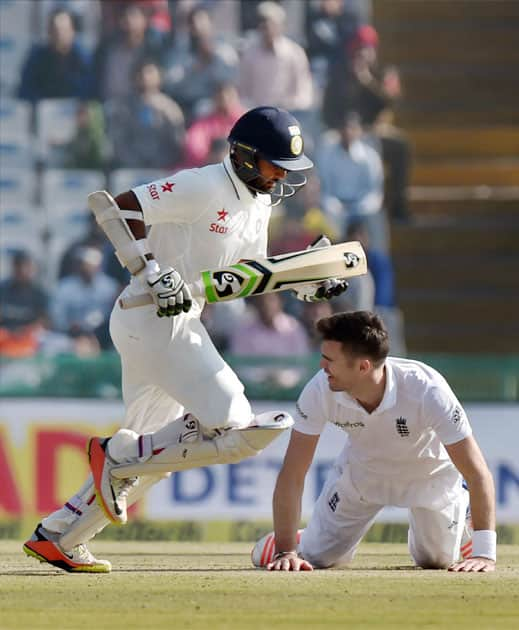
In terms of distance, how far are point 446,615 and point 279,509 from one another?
3.58 feet

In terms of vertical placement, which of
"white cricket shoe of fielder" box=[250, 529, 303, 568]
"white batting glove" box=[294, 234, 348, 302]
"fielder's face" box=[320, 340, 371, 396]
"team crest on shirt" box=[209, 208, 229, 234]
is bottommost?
"white cricket shoe of fielder" box=[250, 529, 303, 568]

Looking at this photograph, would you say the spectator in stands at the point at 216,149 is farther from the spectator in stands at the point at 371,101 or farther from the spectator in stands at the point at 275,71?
the spectator in stands at the point at 371,101

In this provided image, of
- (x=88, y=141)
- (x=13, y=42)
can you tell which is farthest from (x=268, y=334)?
(x=13, y=42)

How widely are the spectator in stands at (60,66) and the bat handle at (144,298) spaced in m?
6.91

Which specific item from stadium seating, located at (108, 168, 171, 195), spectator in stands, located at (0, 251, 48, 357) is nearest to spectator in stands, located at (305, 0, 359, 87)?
stadium seating, located at (108, 168, 171, 195)

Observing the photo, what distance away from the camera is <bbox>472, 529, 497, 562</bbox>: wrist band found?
495cm

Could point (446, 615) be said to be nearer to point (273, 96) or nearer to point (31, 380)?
point (31, 380)

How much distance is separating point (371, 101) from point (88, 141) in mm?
2398

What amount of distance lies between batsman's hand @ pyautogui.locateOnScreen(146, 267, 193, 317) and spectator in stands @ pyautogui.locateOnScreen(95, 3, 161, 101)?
6921mm

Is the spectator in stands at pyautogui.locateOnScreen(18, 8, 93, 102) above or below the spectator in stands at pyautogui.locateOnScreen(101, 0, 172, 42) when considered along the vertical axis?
below

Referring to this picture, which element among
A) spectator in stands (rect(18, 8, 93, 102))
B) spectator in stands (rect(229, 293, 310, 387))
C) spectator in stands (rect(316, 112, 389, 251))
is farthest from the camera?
spectator in stands (rect(18, 8, 93, 102))

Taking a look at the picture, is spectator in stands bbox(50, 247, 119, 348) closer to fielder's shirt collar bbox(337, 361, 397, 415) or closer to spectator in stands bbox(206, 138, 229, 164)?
spectator in stands bbox(206, 138, 229, 164)

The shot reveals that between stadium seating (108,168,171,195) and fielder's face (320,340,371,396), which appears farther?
stadium seating (108,168,171,195)

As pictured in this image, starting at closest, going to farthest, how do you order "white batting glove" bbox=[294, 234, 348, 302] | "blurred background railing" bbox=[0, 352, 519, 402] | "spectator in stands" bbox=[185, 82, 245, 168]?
"white batting glove" bbox=[294, 234, 348, 302] → "blurred background railing" bbox=[0, 352, 519, 402] → "spectator in stands" bbox=[185, 82, 245, 168]
